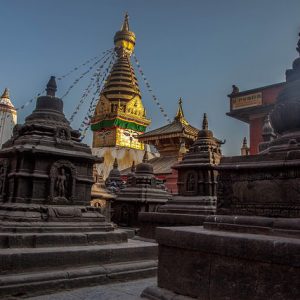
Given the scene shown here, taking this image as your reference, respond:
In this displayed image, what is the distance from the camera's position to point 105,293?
4.88m

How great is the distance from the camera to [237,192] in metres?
4.27

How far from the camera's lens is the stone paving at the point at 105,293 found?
4.68 m

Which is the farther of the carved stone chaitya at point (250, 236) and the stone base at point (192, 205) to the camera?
the stone base at point (192, 205)

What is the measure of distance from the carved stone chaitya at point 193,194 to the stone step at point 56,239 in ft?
13.1

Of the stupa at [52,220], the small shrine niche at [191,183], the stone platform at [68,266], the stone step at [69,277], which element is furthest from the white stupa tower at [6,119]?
the stone step at [69,277]

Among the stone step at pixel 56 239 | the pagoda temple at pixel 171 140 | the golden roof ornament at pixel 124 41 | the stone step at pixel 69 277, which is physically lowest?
the stone step at pixel 69 277

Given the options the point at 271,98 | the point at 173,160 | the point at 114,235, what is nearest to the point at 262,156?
the point at 114,235

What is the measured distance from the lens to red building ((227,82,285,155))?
2288 centimetres

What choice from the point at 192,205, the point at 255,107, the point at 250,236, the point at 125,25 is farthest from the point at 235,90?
the point at 125,25

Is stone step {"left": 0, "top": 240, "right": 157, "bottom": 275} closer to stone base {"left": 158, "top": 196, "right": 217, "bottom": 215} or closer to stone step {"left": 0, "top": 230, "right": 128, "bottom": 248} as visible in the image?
stone step {"left": 0, "top": 230, "right": 128, "bottom": 248}

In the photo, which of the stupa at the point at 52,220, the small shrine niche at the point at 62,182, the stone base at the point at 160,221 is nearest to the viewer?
the stupa at the point at 52,220

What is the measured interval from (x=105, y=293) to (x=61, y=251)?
1093 millimetres

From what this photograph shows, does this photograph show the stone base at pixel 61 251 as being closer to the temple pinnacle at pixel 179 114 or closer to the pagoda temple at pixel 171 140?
the pagoda temple at pixel 171 140

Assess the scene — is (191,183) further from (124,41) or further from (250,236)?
(124,41)
